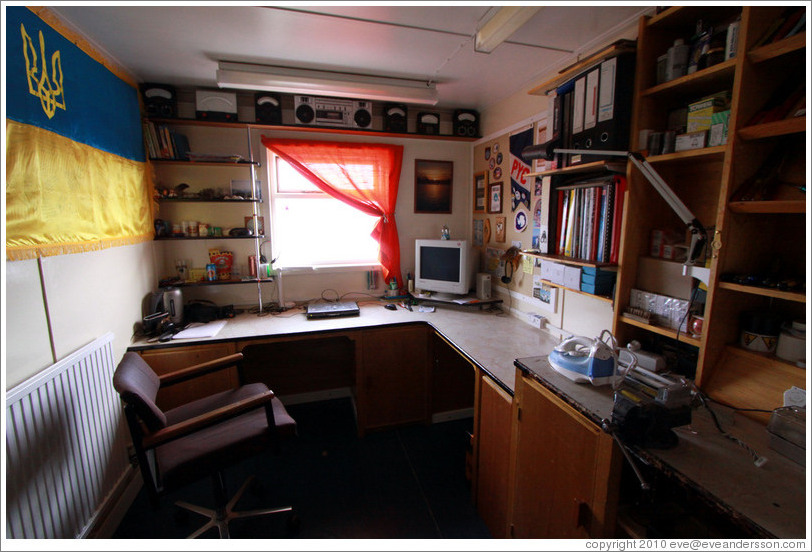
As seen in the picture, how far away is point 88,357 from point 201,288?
114cm

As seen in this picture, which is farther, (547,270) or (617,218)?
(547,270)

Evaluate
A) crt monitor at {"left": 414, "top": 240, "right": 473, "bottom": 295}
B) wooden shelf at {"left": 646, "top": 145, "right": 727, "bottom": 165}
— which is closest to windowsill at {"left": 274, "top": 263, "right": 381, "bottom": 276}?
crt monitor at {"left": 414, "top": 240, "right": 473, "bottom": 295}

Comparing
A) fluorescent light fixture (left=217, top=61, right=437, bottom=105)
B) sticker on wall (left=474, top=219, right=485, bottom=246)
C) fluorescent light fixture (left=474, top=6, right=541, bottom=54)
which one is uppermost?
fluorescent light fixture (left=217, top=61, right=437, bottom=105)

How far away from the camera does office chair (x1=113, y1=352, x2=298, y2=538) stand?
139 centimetres

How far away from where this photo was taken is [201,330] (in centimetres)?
236

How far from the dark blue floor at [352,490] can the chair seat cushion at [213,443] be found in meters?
0.54

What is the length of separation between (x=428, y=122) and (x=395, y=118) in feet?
1.01

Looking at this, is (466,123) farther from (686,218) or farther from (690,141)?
(686,218)

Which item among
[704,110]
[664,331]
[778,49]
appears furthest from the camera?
[664,331]

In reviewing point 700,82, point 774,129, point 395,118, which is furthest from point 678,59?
point 395,118

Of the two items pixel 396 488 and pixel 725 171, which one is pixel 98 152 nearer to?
pixel 396 488

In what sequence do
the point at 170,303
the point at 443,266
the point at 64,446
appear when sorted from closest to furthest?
1. the point at 64,446
2. the point at 170,303
3. the point at 443,266

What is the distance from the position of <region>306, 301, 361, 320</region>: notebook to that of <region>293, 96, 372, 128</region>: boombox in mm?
1503

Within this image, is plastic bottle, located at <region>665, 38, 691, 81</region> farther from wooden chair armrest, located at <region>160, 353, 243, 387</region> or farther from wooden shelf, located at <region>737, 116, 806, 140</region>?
wooden chair armrest, located at <region>160, 353, 243, 387</region>
